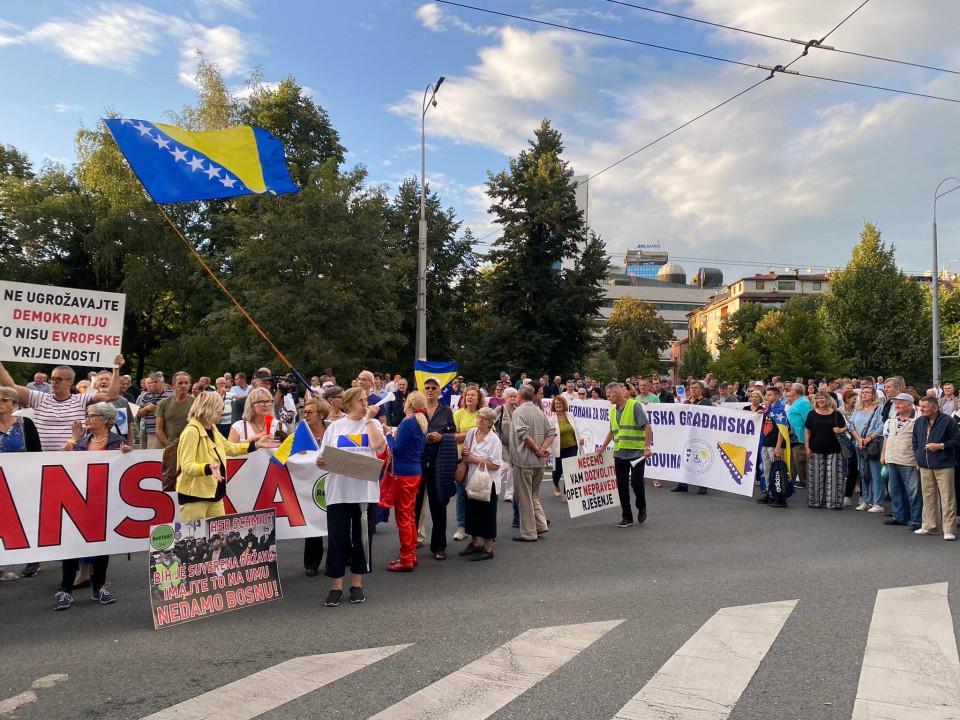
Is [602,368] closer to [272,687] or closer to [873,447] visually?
[873,447]

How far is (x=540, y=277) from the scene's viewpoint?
38219mm

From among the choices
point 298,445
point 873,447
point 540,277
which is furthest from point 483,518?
point 540,277

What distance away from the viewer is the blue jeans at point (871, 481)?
1095 centimetres

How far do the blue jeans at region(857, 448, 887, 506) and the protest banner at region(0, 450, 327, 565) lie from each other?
8.63m

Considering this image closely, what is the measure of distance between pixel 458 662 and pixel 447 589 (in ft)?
6.18

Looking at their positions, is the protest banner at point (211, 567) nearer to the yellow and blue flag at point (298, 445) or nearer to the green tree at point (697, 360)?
the yellow and blue flag at point (298, 445)

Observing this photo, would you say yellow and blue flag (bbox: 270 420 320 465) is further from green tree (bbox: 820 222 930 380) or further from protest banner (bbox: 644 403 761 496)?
green tree (bbox: 820 222 930 380)

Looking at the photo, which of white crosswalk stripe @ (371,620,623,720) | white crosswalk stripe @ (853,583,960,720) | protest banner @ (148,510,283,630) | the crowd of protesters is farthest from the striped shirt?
white crosswalk stripe @ (853,583,960,720)

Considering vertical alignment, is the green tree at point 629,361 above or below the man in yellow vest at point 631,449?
above

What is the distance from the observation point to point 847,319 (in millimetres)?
48688

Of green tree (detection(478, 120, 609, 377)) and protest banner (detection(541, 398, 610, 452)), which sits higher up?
green tree (detection(478, 120, 609, 377))

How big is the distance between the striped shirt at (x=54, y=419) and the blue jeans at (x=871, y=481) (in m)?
10.5

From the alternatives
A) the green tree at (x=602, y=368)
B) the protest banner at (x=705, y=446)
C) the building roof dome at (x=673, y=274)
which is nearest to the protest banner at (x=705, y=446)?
the protest banner at (x=705, y=446)

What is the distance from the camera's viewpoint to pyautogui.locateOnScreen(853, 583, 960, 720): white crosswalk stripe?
4199 mm
